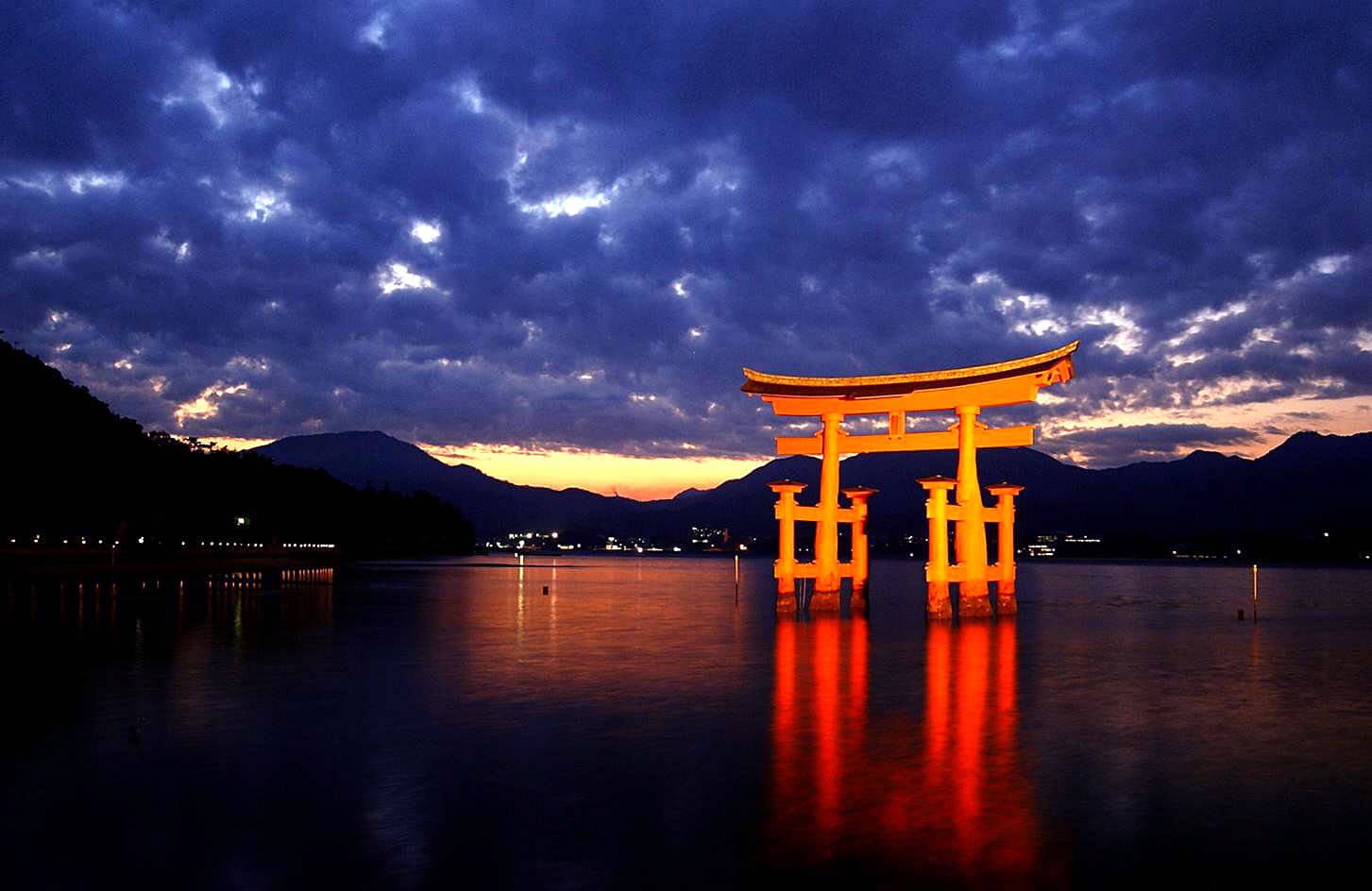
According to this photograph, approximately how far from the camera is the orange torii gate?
92.3 feet

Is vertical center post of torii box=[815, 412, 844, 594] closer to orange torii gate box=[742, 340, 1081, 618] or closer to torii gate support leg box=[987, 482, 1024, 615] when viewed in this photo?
orange torii gate box=[742, 340, 1081, 618]

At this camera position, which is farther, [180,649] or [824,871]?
[180,649]

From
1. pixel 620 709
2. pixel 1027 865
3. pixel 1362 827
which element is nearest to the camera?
pixel 1027 865

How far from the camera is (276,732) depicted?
13.4 metres

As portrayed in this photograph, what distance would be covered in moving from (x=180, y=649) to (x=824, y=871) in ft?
66.3

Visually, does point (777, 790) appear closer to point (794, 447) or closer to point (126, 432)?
point (794, 447)

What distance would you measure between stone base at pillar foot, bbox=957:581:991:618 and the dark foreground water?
4.11 metres

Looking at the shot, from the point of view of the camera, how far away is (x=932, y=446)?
106 ft

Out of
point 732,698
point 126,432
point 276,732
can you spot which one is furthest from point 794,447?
point 126,432

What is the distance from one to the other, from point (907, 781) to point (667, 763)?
2862 millimetres

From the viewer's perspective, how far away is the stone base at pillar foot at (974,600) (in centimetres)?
3144

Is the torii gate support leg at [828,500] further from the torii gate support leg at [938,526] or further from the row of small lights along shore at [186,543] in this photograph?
the row of small lights along shore at [186,543]

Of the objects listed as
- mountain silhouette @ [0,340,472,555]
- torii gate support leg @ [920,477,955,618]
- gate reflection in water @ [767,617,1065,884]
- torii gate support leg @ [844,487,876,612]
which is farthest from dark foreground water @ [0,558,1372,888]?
mountain silhouette @ [0,340,472,555]

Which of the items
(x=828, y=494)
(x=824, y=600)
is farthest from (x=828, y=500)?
→ (x=824, y=600)
